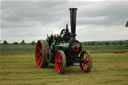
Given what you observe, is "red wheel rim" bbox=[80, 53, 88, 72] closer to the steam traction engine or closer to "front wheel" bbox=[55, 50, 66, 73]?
the steam traction engine

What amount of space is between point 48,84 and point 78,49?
2671 mm

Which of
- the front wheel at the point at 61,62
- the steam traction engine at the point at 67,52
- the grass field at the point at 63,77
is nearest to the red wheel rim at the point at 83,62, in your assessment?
the steam traction engine at the point at 67,52

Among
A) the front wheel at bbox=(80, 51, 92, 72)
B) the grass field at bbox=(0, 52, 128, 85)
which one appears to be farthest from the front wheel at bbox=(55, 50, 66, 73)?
the front wheel at bbox=(80, 51, 92, 72)

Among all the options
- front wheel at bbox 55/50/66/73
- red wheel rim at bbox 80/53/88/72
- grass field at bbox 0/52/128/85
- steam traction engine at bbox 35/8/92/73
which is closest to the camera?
grass field at bbox 0/52/128/85

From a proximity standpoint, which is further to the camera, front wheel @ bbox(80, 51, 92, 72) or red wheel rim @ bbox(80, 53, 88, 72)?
red wheel rim @ bbox(80, 53, 88, 72)

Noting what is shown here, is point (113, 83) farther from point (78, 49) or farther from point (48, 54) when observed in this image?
point (48, 54)

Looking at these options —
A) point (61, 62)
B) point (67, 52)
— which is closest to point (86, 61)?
point (67, 52)

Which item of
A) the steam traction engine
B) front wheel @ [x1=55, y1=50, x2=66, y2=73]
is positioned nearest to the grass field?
front wheel @ [x1=55, y1=50, x2=66, y2=73]

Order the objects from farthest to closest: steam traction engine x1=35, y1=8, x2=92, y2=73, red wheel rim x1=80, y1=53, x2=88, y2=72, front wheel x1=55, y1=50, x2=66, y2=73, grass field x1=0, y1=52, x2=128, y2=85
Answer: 1. red wheel rim x1=80, y1=53, x2=88, y2=72
2. steam traction engine x1=35, y1=8, x2=92, y2=73
3. front wheel x1=55, y1=50, x2=66, y2=73
4. grass field x1=0, y1=52, x2=128, y2=85

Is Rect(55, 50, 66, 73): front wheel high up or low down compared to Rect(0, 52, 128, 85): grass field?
up

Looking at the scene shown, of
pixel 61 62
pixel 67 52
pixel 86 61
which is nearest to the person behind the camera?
pixel 61 62

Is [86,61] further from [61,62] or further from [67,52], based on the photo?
[61,62]

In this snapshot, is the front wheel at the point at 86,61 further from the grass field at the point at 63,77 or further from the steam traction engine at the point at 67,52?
the grass field at the point at 63,77

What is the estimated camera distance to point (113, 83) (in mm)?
6562
